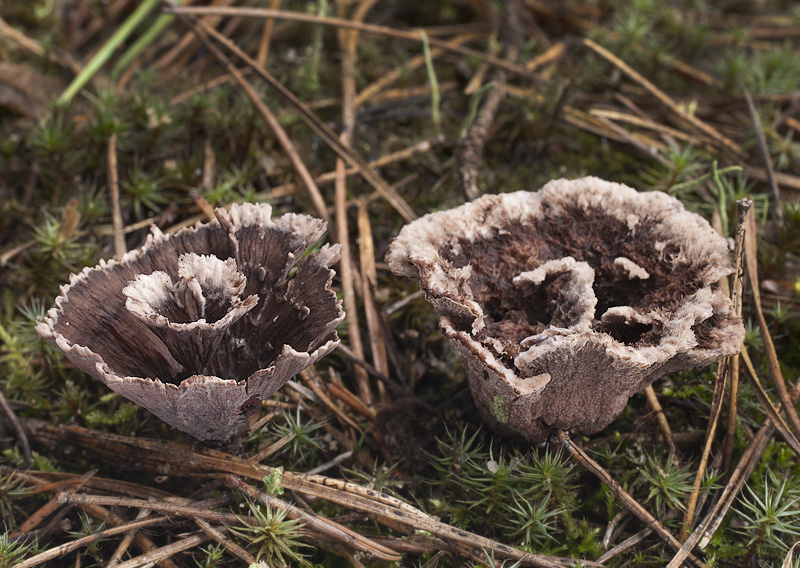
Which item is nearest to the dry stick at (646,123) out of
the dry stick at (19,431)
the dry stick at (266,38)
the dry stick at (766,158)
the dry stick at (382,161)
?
the dry stick at (766,158)

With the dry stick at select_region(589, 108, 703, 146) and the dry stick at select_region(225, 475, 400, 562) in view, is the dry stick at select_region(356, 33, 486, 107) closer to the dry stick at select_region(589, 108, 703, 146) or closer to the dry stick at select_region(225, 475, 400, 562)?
the dry stick at select_region(589, 108, 703, 146)

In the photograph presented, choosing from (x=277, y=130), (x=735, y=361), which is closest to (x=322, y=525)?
(x=735, y=361)

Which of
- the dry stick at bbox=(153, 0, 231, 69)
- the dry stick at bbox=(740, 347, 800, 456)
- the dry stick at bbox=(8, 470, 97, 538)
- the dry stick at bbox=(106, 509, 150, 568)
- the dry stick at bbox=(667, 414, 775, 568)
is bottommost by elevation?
the dry stick at bbox=(667, 414, 775, 568)

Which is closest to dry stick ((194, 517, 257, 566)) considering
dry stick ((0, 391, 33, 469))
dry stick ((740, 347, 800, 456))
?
dry stick ((0, 391, 33, 469))

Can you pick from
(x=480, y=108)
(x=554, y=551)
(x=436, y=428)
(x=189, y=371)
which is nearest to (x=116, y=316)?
(x=189, y=371)

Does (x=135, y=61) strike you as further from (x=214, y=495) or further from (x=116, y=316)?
(x=214, y=495)

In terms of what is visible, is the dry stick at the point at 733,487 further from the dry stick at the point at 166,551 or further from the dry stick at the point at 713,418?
the dry stick at the point at 166,551
